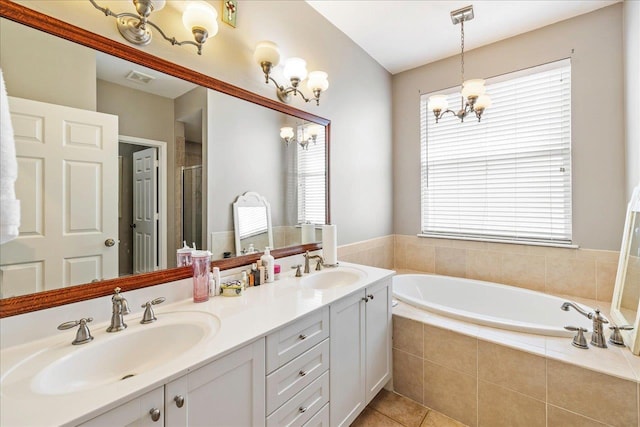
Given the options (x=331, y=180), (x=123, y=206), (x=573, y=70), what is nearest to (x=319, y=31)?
(x=331, y=180)

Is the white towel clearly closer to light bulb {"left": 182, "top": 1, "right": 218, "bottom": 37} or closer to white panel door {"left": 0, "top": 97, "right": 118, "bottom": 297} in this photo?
white panel door {"left": 0, "top": 97, "right": 118, "bottom": 297}

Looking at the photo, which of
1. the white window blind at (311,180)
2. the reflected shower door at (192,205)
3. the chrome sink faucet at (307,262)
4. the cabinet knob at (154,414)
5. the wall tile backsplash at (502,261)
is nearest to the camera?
the cabinet knob at (154,414)

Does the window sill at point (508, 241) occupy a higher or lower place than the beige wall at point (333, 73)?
lower

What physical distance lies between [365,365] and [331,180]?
4.43 feet

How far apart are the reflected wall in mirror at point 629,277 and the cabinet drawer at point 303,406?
1.66 metres

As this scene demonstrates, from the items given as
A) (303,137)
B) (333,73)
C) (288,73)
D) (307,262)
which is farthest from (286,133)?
(307,262)

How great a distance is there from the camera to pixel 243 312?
3.86ft

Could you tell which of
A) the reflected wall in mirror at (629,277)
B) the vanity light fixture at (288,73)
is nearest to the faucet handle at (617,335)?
the reflected wall in mirror at (629,277)

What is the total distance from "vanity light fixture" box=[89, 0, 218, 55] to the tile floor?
2.27 m

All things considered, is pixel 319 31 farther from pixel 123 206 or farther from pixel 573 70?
pixel 573 70

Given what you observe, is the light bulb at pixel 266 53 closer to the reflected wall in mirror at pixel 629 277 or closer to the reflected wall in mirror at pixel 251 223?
the reflected wall in mirror at pixel 251 223

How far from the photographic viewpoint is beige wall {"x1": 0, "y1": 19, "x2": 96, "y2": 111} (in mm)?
909

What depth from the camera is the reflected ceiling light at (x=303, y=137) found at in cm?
191

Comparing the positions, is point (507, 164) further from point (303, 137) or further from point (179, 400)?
point (179, 400)
